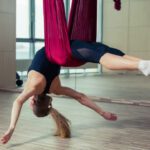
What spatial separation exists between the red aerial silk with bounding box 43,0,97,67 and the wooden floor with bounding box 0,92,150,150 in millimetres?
751

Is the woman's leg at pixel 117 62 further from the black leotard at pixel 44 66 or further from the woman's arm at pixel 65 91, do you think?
the woman's arm at pixel 65 91

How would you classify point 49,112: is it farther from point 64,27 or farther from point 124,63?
point 124,63

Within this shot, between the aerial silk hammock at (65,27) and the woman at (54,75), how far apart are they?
97mm

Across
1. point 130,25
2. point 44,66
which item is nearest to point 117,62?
point 44,66

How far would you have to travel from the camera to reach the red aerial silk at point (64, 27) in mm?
3178

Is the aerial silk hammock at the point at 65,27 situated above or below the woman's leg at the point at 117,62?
above

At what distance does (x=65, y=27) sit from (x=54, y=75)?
0.68 metres

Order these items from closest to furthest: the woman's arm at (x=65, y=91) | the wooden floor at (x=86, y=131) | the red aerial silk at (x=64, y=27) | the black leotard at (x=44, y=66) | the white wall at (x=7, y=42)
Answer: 1. the red aerial silk at (x=64, y=27)
2. the wooden floor at (x=86, y=131)
3. the black leotard at (x=44, y=66)
4. the woman's arm at (x=65, y=91)
5. the white wall at (x=7, y=42)

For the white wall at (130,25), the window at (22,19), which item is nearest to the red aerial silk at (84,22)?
the white wall at (130,25)

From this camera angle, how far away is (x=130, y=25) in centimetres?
705

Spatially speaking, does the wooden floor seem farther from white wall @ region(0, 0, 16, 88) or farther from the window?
the window

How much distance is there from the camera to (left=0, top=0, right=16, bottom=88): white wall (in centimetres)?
786

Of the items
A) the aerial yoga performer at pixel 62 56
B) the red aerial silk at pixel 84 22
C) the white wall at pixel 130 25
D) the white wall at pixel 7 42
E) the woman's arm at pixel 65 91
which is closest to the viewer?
the aerial yoga performer at pixel 62 56

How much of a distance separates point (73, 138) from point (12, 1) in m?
4.83
